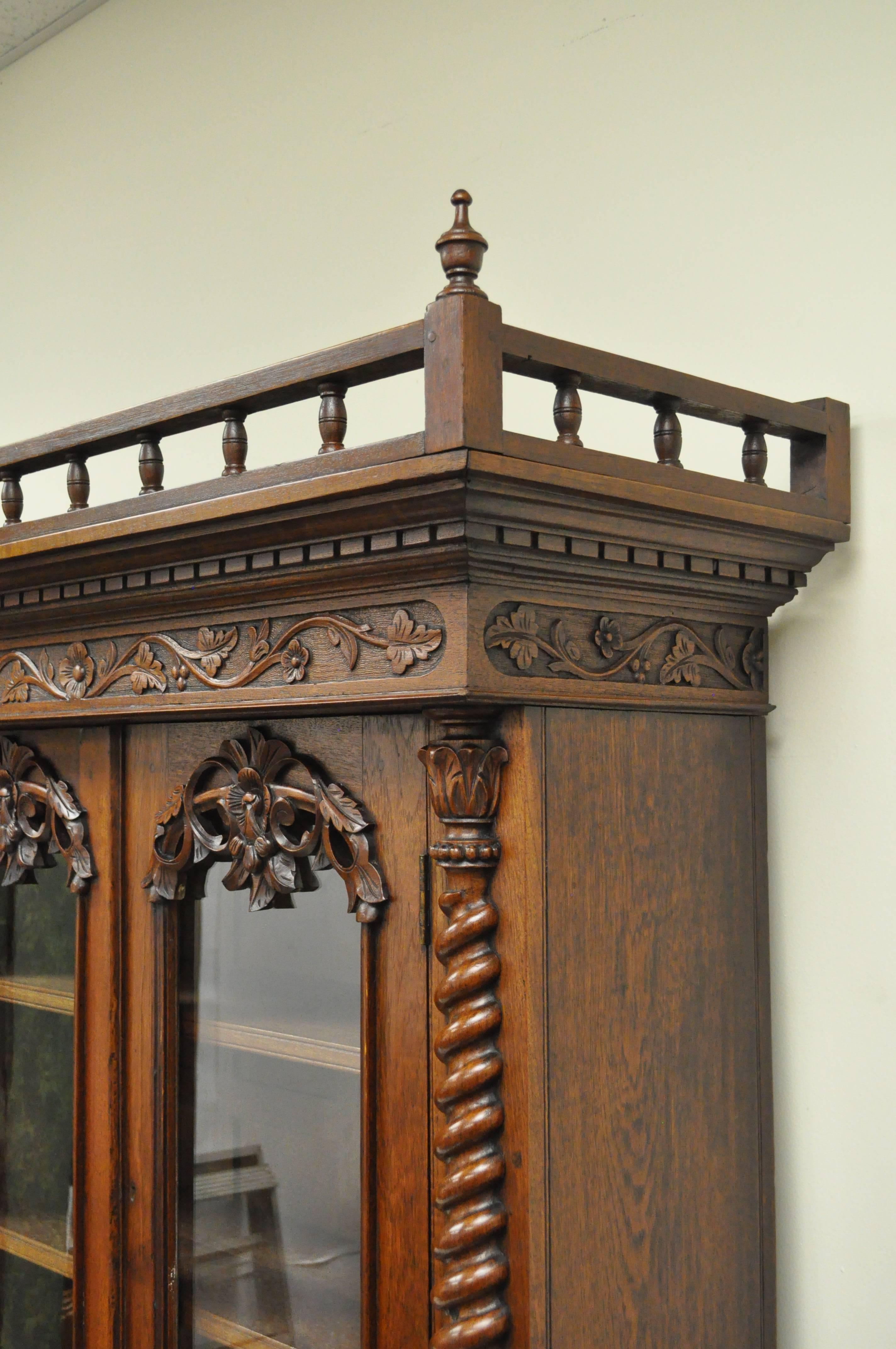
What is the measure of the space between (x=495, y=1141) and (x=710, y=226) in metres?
0.83

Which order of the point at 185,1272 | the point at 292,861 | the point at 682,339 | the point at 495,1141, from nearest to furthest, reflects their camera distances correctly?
the point at 495,1141, the point at 292,861, the point at 185,1272, the point at 682,339

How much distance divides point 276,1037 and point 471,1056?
268 mm

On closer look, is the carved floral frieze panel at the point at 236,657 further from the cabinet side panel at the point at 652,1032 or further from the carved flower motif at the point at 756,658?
the carved flower motif at the point at 756,658

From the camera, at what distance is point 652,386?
854 millimetres

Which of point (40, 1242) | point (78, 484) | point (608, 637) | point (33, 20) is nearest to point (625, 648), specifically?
point (608, 637)

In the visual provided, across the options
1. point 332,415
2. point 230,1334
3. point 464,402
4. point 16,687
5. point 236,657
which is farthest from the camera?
point 16,687

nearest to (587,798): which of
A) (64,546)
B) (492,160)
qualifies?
(64,546)

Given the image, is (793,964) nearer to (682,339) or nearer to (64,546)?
(682,339)

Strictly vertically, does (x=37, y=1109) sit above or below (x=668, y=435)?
below

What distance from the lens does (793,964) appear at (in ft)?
3.53

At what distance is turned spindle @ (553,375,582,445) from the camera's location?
0.79 m

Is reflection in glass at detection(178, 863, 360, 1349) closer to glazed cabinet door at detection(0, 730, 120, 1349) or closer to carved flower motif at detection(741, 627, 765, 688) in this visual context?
glazed cabinet door at detection(0, 730, 120, 1349)

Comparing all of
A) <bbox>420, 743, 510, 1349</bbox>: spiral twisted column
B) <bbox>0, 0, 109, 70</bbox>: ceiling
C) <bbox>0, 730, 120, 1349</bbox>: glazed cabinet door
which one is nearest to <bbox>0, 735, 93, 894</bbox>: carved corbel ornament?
<bbox>0, 730, 120, 1349</bbox>: glazed cabinet door

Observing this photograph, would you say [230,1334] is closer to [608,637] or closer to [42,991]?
[42,991]
